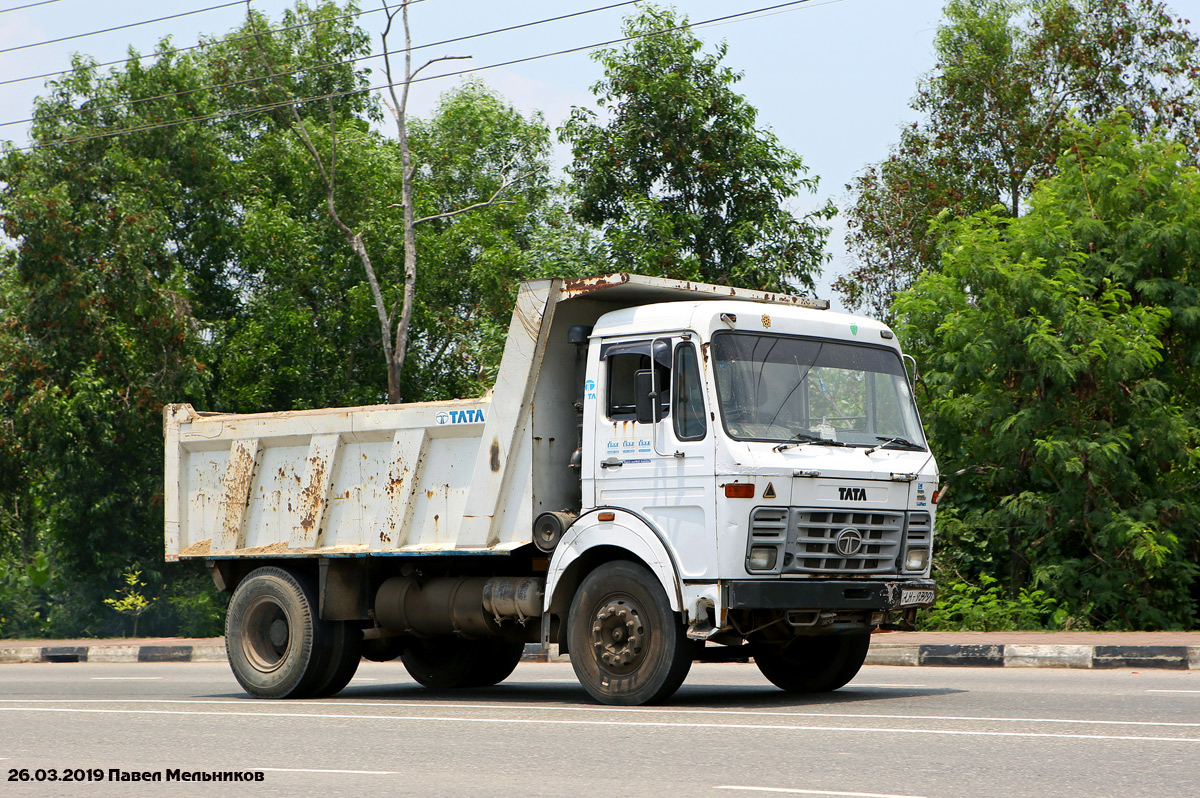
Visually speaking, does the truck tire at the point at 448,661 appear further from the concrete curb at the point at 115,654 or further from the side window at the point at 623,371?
the concrete curb at the point at 115,654

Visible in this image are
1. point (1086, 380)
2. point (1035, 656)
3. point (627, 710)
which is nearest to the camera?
point (627, 710)

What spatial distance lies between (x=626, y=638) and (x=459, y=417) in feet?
7.56

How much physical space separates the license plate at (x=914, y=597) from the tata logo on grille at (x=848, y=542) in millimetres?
499

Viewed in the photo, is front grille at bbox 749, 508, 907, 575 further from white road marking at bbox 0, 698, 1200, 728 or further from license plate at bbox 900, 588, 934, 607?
white road marking at bbox 0, 698, 1200, 728

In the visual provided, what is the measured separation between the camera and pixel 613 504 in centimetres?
1002

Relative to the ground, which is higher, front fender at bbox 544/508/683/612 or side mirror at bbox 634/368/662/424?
side mirror at bbox 634/368/662/424

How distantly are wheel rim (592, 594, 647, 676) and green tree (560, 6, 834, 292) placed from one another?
13.6 meters

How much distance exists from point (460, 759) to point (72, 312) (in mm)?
20473

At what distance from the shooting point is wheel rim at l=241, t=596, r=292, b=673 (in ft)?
39.6

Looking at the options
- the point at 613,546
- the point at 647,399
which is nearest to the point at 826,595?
the point at 613,546

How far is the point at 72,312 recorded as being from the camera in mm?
25641

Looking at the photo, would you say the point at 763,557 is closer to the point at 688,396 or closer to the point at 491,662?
the point at 688,396

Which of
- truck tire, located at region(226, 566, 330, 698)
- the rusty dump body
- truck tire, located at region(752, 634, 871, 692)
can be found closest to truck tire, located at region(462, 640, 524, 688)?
truck tire, located at region(226, 566, 330, 698)

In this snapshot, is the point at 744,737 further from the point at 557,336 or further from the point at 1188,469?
the point at 1188,469
